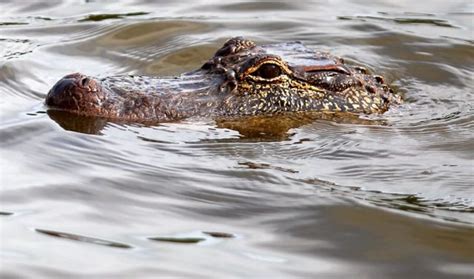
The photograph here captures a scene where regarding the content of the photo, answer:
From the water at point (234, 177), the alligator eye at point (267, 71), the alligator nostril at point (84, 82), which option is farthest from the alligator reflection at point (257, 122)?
the alligator eye at point (267, 71)

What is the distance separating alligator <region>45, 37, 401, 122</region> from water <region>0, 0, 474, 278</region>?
20 cm

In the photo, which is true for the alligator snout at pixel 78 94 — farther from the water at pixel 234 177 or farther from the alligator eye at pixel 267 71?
the alligator eye at pixel 267 71

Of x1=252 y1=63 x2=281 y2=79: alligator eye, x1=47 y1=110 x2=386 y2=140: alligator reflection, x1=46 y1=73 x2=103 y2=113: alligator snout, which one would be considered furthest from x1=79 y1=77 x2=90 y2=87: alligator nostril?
x1=252 y1=63 x2=281 y2=79: alligator eye

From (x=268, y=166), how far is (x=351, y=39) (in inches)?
197

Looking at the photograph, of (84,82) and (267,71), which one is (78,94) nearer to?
(84,82)

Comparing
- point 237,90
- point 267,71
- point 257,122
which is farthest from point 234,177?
point 267,71

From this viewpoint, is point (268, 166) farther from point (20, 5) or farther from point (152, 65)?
point (20, 5)

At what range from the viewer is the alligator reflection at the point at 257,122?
27.7ft

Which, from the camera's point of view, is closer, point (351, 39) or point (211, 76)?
point (211, 76)

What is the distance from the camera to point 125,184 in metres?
7.06

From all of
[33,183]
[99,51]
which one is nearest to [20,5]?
[99,51]

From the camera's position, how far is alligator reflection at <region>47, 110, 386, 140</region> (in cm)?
845

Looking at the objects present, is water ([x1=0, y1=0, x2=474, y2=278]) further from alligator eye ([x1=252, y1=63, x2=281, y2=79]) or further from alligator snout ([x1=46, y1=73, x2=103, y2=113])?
alligator eye ([x1=252, y1=63, x2=281, y2=79])

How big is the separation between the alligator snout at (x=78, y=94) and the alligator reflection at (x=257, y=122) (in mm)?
77
